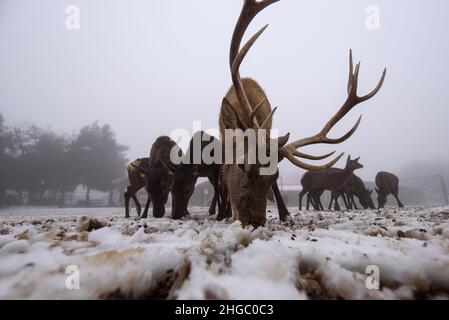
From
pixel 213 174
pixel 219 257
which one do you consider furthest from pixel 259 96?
pixel 219 257

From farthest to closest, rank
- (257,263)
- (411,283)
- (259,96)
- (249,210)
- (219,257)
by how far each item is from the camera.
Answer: (259,96), (249,210), (219,257), (257,263), (411,283)

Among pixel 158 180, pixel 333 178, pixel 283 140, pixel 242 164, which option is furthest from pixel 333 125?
pixel 333 178

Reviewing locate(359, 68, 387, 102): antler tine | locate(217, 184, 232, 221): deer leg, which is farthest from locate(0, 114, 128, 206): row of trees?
locate(359, 68, 387, 102): antler tine

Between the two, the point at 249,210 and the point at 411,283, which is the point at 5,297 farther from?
the point at 249,210

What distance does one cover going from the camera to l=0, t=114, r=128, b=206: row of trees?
34.9m

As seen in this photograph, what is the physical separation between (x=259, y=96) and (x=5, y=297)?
5880mm

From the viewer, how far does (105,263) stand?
1.23 m

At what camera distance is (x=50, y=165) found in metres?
36.7

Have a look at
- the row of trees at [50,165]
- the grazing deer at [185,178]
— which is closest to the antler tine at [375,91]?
the grazing deer at [185,178]

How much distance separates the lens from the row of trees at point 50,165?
3491cm

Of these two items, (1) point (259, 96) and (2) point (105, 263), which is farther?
(1) point (259, 96)

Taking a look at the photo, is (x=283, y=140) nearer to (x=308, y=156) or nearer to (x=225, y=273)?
(x=308, y=156)

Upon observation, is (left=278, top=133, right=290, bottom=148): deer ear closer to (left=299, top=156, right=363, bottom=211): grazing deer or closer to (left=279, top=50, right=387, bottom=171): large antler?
(left=279, top=50, right=387, bottom=171): large antler
